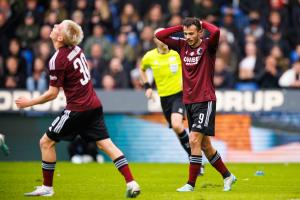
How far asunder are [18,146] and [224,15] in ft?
23.6

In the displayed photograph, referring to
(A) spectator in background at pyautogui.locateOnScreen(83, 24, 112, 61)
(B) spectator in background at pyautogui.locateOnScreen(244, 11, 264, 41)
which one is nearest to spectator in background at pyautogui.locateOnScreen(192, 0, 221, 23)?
(B) spectator in background at pyautogui.locateOnScreen(244, 11, 264, 41)

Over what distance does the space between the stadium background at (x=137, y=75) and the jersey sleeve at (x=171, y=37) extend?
295 inches

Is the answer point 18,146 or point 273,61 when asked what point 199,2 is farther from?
point 18,146

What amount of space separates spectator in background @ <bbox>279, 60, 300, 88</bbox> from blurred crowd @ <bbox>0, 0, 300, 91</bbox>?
10 mm

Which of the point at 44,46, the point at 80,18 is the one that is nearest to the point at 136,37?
the point at 80,18

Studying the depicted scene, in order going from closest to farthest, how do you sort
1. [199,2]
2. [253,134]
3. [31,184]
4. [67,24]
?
1. [67,24]
2. [31,184]
3. [253,134]
4. [199,2]

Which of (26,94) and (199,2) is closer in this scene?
(26,94)

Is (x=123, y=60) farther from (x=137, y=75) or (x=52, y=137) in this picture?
(x=52, y=137)

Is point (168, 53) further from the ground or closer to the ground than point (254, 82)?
further from the ground

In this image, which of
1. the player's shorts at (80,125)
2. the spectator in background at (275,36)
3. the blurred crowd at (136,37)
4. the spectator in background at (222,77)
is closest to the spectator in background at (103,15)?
the blurred crowd at (136,37)

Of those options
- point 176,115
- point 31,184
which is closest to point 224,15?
point 176,115

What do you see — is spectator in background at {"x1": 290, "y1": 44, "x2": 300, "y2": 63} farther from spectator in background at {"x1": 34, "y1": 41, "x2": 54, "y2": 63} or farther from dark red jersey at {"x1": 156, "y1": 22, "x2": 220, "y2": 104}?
dark red jersey at {"x1": 156, "y1": 22, "x2": 220, "y2": 104}

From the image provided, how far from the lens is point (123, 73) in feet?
72.1

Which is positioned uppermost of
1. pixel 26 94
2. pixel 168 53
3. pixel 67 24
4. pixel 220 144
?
pixel 67 24
